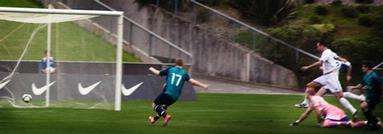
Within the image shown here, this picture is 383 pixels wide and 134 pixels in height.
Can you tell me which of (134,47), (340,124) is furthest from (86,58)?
(134,47)

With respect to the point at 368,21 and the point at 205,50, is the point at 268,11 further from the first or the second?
the point at 368,21

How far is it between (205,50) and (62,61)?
58.0 ft

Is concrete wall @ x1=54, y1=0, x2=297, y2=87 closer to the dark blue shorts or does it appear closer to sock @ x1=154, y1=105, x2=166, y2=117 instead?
the dark blue shorts

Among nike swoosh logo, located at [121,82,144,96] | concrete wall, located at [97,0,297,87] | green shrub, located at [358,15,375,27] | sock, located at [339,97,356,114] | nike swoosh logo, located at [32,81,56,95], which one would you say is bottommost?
sock, located at [339,97,356,114]

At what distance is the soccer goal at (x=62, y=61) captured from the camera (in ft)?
53.9

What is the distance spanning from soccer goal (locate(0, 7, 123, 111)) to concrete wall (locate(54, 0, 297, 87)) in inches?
532

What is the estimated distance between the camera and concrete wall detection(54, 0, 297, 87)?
107 ft

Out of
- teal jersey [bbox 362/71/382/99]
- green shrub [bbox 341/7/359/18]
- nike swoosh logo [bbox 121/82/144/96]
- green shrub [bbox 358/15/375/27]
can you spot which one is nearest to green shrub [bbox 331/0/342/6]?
green shrub [bbox 341/7/359/18]

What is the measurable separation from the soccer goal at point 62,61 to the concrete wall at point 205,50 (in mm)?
13508

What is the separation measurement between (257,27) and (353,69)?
30.1m

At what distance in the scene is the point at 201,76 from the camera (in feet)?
113

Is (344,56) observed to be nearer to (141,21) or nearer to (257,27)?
(257,27)

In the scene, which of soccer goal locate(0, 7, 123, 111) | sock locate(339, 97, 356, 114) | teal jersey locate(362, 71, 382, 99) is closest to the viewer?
teal jersey locate(362, 71, 382, 99)

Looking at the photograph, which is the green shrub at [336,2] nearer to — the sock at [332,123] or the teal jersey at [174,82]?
the teal jersey at [174,82]
